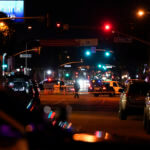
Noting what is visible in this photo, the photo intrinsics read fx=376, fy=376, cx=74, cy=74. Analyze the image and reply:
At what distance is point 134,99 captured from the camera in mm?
16562

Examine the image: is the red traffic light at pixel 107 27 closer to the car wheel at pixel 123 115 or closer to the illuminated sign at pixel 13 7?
the car wheel at pixel 123 115

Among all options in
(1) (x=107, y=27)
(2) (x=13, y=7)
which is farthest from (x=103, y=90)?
(2) (x=13, y=7)

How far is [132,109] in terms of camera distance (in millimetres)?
16578

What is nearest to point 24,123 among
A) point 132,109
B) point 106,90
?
point 132,109

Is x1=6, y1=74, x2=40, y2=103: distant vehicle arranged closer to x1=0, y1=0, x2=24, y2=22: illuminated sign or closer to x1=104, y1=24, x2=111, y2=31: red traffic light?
x1=104, y1=24, x2=111, y2=31: red traffic light

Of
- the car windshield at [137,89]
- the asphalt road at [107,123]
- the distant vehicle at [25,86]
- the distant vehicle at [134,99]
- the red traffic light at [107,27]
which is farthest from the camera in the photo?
the red traffic light at [107,27]

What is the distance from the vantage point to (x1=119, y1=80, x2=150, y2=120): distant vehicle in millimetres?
16531

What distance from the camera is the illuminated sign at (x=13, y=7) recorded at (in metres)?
53.5

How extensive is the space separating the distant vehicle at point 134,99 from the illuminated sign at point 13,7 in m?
37.9

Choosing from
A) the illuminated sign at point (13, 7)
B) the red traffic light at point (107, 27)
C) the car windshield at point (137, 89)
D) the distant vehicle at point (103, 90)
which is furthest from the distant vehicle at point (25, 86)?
the illuminated sign at point (13, 7)

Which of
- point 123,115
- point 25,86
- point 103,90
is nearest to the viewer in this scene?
point 25,86

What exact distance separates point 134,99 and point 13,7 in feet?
136

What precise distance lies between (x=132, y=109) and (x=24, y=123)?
42.5ft

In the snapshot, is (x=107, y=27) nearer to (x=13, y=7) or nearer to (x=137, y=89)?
(x=137, y=89)
